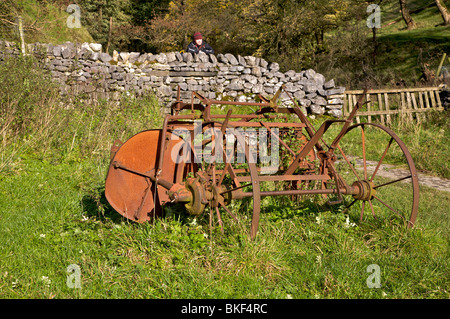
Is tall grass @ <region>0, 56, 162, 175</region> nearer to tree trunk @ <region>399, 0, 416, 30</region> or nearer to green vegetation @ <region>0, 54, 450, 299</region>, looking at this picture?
green vegetation @ <region>0, 54, 450, 299</region>

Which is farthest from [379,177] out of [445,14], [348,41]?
[445,14]

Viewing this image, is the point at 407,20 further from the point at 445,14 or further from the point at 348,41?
the point at 348,41

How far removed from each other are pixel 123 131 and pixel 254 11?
11483mm

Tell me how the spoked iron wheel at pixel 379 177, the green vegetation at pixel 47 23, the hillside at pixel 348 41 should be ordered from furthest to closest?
the hillside at pixel 348 41
the green vegetation at pixel 47 23
the spoked iron wheel at pixel 379 177

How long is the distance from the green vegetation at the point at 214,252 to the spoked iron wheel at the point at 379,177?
18 cm

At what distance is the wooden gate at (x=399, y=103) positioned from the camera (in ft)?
34.9

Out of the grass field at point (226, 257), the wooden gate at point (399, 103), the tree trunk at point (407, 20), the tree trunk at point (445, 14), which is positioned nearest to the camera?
the grass field at point (226, 257)

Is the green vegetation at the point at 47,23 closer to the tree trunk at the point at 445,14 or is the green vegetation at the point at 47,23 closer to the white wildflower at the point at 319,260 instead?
the white wildflower at the point at 319,260

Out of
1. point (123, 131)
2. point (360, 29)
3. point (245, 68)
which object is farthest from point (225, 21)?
point (123, 131)

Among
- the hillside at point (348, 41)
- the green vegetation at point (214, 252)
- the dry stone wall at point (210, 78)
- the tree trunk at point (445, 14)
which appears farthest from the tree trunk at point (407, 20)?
the green vegetation at point (214, 252)

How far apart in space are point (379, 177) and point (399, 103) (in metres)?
5.31

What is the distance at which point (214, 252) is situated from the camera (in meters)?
3.26
